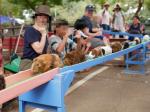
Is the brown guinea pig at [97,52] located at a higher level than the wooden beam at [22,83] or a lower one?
lower

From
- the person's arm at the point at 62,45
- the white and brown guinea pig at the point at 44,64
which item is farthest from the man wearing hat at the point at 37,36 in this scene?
the person's arm at the point at 62,45

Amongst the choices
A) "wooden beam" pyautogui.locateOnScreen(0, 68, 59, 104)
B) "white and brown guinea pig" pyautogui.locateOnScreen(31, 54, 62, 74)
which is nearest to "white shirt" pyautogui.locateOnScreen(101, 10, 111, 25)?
"white and brown guinea pig" pyautogui.locateOnScreen(31, 54, 62, 74)

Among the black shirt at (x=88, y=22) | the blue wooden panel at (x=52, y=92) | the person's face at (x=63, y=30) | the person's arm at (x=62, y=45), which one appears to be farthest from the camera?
the black shirt at (x=88, y=22)

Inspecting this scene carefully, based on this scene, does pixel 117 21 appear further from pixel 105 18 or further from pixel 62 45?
pixel 62 45

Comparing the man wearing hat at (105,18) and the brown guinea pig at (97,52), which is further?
the man wearing hat at (105,18)

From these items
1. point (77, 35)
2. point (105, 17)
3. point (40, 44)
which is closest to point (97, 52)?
point (40, 44)

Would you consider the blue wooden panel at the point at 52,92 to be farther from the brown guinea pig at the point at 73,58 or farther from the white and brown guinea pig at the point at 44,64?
the brown guinea pig at the point at 73,58

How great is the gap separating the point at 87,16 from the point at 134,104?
10.5 ft

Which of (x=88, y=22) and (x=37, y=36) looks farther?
(x=88, y=22)

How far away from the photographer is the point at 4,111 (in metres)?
5.43

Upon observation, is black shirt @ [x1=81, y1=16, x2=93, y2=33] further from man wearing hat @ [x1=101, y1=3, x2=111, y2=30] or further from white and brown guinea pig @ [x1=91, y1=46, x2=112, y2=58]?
man wearing hat @ [x1=101, y1=3, x2=111, y2=30]

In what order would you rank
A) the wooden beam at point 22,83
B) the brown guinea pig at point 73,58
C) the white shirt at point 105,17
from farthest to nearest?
the white shirt at point 105,17, the brown guinea pig at point 73,58, the wooden beam at point 22,83

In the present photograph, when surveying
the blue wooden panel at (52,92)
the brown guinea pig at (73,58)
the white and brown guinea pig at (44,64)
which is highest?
the white and brown guinea pig at (44,64)

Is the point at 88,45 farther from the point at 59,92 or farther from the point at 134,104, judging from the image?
the point at 59,92
